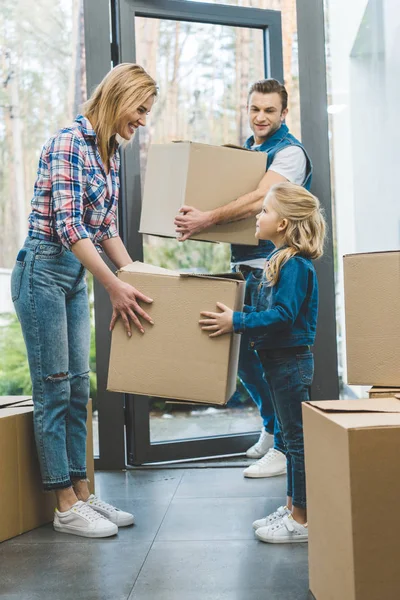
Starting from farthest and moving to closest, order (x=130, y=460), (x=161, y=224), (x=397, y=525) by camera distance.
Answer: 1. (x=130, y=460)
2. (x=161, y=224)
3. (x=397, y=525)

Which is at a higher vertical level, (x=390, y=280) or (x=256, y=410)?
(x=390, y=280)

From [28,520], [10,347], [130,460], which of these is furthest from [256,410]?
[28,520]

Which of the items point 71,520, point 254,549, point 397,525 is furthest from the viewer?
point 71,520

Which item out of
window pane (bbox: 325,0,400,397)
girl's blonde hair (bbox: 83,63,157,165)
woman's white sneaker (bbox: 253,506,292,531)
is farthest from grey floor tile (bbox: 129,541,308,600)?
window pane (bbox: 325,0,400,397)

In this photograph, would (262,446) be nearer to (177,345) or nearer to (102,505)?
(102,505)

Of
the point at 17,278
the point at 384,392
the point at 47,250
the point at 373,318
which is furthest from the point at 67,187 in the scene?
the point at 384,392

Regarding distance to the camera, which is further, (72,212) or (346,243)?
(346,243)

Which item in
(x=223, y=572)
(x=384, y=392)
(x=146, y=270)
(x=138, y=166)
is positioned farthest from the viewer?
(x=138, y=166)

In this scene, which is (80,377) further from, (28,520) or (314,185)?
(314,185)

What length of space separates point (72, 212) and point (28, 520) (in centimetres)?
93

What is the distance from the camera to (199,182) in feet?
7.54

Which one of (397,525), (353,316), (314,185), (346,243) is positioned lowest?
(397,525)

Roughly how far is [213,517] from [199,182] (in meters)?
1.03

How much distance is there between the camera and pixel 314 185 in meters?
3.08
